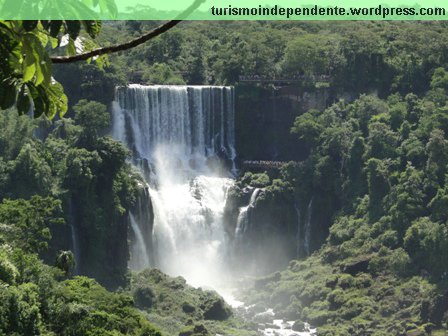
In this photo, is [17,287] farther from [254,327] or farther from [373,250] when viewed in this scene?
[373,250]

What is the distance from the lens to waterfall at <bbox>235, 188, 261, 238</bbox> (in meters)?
Result: 50.8

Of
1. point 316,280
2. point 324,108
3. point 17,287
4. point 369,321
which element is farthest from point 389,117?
point 17,287

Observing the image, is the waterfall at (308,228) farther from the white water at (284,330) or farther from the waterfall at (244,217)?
the white water at (284,330)

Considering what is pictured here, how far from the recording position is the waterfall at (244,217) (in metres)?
50.8

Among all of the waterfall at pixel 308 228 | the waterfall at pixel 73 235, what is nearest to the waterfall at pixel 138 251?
the waterfall at pixel 73 235

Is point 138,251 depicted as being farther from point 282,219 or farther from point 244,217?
point 282,219

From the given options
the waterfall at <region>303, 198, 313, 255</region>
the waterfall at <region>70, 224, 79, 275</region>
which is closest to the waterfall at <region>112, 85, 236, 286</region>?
the waterfall at <region>303, 198, 313, 255</region>

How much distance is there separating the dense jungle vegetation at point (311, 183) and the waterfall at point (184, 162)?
1546 mm

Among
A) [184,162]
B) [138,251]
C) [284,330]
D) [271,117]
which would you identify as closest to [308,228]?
[184,162]

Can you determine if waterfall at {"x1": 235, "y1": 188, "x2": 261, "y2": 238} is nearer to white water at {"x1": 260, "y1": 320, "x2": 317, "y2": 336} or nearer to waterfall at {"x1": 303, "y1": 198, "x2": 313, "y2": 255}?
waterfall at {"x1": 303, "y1": 198, "x2": 313, "y2": 255}

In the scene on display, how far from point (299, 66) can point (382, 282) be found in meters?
15.5

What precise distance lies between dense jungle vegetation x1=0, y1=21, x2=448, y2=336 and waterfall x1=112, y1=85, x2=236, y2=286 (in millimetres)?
1546

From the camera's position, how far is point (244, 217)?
168ft

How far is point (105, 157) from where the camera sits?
44.8m
